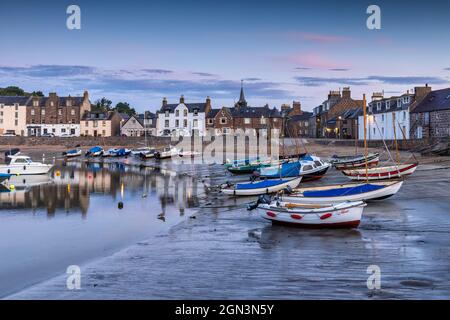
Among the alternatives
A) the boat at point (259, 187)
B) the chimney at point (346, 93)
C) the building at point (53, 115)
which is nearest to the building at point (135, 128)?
the building at point (53, 115)

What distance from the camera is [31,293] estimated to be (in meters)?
13.0

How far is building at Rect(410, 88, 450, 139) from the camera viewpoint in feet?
185

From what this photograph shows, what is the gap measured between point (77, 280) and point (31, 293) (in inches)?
46.5

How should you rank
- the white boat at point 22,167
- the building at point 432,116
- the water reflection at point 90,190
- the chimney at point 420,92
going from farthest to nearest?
the chimney at point 420,92 < the building at point 432,116 < the white boat at point 22,167 < the water reflection at point 90,190

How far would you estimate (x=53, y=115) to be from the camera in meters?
111

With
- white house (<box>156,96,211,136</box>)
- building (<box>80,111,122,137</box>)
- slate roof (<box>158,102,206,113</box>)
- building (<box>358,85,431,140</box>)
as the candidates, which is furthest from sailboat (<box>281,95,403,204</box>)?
building (<box>80,111,122,137</box>)

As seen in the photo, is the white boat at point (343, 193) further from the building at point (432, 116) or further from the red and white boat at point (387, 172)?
the building at point (432, 116)

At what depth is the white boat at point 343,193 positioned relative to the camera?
2214 centimetres

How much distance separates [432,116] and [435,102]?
2014mm

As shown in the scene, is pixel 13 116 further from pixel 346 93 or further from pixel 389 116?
pixel 389 116

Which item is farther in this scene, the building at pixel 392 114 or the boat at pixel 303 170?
the building at pixel 392 114

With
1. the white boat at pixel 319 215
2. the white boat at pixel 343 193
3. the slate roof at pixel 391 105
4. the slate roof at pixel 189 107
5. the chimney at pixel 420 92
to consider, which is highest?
the slate roof at pixel 189 107

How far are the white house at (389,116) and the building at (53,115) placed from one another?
212 feet
